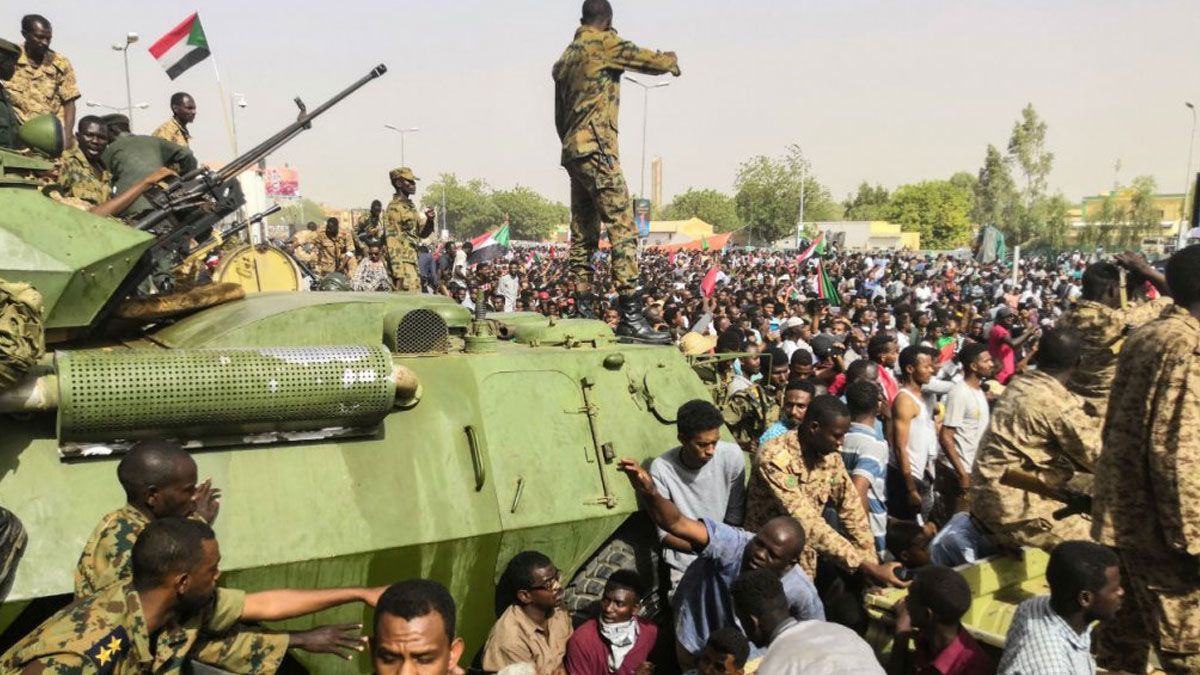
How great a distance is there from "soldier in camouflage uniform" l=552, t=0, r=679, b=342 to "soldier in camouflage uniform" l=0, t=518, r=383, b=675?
13.2 ft

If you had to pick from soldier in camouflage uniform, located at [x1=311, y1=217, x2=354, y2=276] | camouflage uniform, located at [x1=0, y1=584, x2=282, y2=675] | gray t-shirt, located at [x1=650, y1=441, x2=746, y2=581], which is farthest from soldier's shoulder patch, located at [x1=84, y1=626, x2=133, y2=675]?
soldier in camouflage uniform, located at [x1=311, y1=217, x2=354, y2=276]

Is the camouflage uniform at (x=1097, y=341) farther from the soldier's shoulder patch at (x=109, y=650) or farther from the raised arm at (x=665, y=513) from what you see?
the soldier's shoulder patch at (x=109, y=650)

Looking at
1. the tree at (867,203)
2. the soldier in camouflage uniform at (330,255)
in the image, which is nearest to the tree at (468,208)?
the tree at (867,203)

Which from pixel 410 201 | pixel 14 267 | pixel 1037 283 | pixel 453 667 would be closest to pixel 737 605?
pixel 453 667

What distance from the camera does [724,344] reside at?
9805 mm

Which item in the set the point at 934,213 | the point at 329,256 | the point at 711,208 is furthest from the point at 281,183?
the point at 329,256

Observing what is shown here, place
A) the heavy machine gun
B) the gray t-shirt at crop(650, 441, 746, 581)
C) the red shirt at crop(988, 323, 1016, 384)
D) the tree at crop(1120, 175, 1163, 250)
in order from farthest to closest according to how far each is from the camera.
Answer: the tree at crop(1120, 175, 1163, 250) → the red shirt at crop(988, 323, 1016, 384) → the heavy machine gun → the gray t-shirt at crop(650, 441, 746, 581)

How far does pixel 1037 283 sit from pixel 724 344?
74.9ft

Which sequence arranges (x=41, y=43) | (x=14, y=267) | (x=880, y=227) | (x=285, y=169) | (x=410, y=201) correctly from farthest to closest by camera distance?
(x=285, y=169), (x=880, y=227), (x=410, y=201), (x=41, y=43), (x=14, y=267)

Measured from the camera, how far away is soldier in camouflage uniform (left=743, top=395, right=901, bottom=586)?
16.3 feet

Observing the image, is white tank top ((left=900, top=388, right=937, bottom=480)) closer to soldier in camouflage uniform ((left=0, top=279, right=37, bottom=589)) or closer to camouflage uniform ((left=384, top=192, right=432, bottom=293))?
camouflage uniform ((left=384, top=192, right=432, bottom=293))

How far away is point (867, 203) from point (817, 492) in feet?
290

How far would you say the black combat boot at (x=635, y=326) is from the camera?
6.96 metres

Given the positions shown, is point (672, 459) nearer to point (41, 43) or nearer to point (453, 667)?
point (453, 667)
